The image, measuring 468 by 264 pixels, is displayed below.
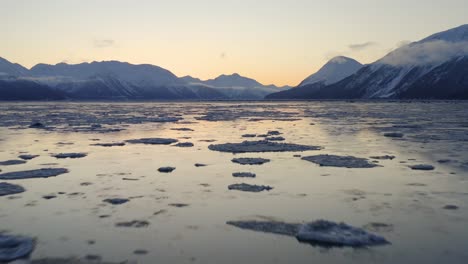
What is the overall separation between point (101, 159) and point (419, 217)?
1388 cm

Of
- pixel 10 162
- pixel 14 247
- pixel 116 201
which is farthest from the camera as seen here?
pixel 10 162

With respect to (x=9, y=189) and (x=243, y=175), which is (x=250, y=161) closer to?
(x=243, y=175)

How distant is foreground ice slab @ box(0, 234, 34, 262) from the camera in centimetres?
785

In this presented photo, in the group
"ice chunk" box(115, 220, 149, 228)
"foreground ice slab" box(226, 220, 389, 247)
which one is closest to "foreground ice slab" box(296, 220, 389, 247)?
"foreground ice slab" box(226, 220, 389, 247)

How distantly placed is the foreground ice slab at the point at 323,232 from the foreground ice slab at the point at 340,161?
8133 mm

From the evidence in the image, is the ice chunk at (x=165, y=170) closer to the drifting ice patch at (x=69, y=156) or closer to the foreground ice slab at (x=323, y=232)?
the drifting ice patch at (x=69, y=156)

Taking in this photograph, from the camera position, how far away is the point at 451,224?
31.2 feet

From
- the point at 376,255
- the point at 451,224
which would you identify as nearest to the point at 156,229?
the point at 376,255

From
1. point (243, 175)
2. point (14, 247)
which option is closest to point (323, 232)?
point (14, 247)

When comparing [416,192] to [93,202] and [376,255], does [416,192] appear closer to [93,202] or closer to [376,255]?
[376,255]

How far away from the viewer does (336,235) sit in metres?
8.72

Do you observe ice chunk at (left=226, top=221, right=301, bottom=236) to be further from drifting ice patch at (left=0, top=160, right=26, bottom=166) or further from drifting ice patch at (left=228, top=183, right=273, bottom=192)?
drifting ice patch at (left=0, top=160, right=26, bottom=166)

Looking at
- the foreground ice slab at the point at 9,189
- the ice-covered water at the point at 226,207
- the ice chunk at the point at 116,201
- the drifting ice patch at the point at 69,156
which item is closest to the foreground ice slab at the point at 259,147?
the ice-covered water at the point at 226,207

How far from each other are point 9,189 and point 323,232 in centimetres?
951
